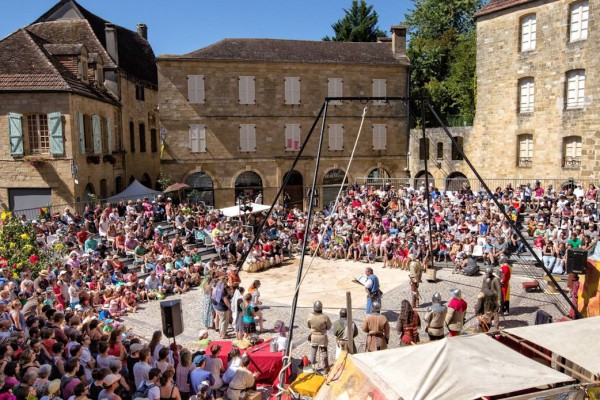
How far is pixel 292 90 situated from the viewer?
3077 cm

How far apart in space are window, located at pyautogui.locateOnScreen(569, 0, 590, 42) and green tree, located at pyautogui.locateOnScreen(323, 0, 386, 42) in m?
21.5

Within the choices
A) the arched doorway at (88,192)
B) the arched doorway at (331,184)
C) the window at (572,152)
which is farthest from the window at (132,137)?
the window at (572,152)

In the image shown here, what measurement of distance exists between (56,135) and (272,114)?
490 inches

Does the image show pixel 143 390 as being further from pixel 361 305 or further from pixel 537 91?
pixel 537 91

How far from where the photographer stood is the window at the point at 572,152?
950 inches

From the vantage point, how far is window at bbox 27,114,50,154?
72.9 feet

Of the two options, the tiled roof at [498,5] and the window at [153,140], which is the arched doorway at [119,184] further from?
the tiled roof at [498,5]

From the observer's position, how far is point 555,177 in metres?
24.7

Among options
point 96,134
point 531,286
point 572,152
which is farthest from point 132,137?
point 531,286

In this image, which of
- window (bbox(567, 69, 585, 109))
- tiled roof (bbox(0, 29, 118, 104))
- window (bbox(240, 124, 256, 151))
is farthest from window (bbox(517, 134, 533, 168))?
tiled roof (bbox(0, 29, 118, 104))

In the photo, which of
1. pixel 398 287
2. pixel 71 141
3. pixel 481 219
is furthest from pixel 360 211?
pixel 71 141

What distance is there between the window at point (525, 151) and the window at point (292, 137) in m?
12.0

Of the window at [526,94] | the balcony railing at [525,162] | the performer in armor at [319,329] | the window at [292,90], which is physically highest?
the window at [292,90]

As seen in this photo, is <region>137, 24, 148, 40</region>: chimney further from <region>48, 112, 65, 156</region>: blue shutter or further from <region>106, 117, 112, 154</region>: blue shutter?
<region>48, 112, 65, 156</region>: blue shutter
